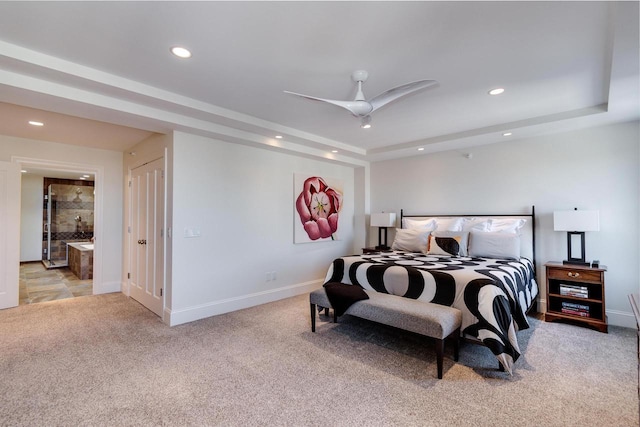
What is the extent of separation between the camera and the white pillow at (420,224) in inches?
191

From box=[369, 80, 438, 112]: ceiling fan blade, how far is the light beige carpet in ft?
7.31

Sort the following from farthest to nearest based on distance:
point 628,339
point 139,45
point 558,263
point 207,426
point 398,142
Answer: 1. point 398,142
2. point 558,263
3. point 628,339
4. point 139,45
5. point 207,426

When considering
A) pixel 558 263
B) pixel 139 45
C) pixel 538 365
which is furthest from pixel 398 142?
pixel 139 45

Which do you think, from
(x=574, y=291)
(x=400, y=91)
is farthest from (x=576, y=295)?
(x=400, y=91)

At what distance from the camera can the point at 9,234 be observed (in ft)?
14.0

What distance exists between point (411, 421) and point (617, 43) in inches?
109

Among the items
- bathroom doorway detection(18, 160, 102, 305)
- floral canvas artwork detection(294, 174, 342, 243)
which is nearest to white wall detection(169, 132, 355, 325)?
floral canvas artwork detection(294, 174, 342, 243)

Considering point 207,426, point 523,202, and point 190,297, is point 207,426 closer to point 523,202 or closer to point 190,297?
point 190,297

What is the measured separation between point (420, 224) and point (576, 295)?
212 centimetres

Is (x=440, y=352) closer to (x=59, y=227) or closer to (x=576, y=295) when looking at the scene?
(x=576, y=295)

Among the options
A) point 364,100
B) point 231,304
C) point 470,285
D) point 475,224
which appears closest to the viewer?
point 364,100

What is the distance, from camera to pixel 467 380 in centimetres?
235

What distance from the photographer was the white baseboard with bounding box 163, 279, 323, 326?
3593 mm

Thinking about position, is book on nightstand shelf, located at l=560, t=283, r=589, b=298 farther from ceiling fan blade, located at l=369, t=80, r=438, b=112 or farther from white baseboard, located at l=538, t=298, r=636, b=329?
ceiling fan blade, located at l=369, t=80, r=438, b=112
